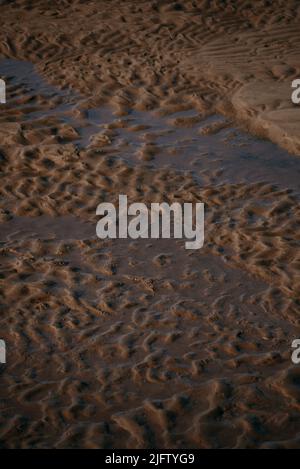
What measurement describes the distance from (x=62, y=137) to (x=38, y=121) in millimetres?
532

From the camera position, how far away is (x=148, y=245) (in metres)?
4.59

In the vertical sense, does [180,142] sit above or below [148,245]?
above

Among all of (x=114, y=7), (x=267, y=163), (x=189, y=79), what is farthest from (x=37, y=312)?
(x=114, y=7)
